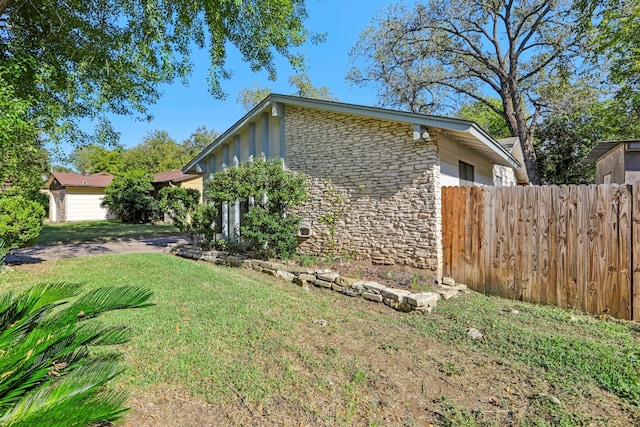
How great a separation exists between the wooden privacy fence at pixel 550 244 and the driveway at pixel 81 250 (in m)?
9.34

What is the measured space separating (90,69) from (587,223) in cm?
1170

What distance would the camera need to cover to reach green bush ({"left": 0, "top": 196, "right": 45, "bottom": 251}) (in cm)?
684

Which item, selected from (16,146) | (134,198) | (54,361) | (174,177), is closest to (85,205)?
(134,198)

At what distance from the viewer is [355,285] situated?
6258 millimetres

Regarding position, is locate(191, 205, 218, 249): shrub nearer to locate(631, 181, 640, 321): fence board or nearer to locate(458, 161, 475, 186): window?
locate(458, 161, 475, 186): window

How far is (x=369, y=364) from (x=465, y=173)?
6.77m

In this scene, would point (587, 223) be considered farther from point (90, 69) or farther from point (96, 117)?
point (96, 117)

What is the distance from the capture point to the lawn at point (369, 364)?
2801 millimetres

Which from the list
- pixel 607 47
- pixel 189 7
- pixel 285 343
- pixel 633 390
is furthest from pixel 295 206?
pixel 607 47

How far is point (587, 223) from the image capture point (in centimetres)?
532

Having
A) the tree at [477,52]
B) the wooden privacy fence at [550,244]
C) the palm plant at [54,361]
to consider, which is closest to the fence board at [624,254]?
the wooden privacy fence at [550,244]

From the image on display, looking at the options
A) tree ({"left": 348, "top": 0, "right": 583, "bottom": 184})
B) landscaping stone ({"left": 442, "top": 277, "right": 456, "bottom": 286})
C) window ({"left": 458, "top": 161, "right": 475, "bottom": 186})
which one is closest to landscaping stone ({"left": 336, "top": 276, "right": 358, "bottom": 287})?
landscaping stone ({"left": 442, "top": 277, "right": 456, "bottom": 286})

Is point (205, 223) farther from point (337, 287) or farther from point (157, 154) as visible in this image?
point (157, 154)

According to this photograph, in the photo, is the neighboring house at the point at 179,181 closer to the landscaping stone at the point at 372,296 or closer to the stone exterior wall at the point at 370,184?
the stone exterior wall at the point at 370,184
